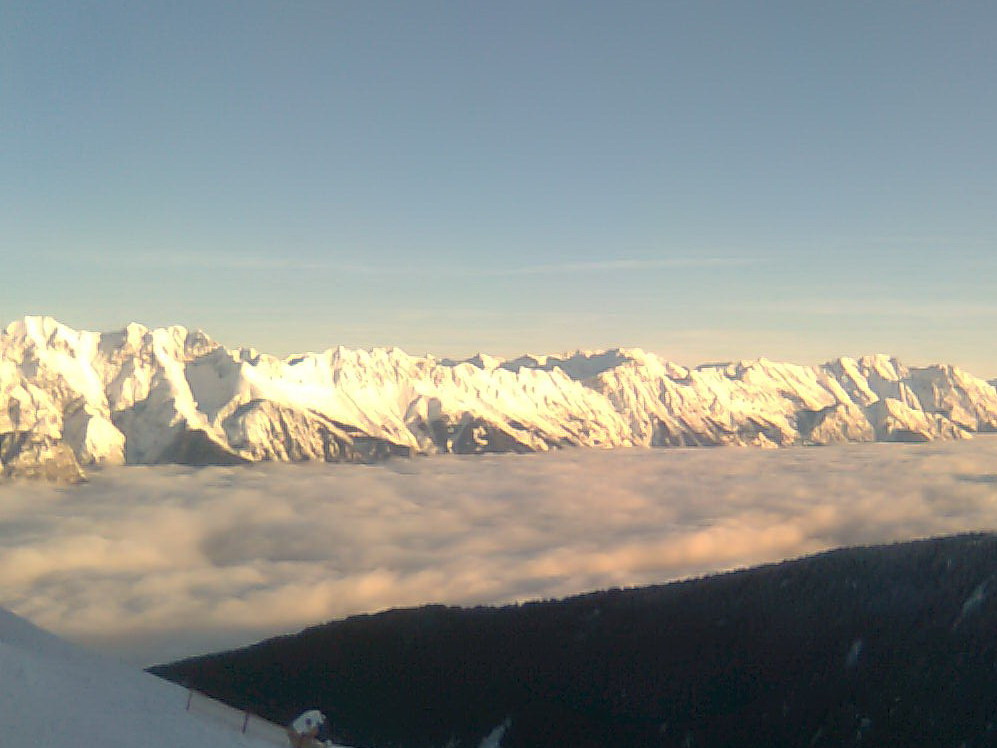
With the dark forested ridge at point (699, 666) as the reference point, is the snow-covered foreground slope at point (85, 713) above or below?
above

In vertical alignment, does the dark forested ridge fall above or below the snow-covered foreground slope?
below

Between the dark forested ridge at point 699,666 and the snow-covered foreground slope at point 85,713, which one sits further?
the dark forested ridge at point 699,666

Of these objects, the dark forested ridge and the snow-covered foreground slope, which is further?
the dark forested ridge

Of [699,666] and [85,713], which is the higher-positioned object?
[85,713]

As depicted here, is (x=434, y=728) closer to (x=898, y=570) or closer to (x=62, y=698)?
(x=898, y=570)

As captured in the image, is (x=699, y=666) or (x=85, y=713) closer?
(x=85, y=713)
